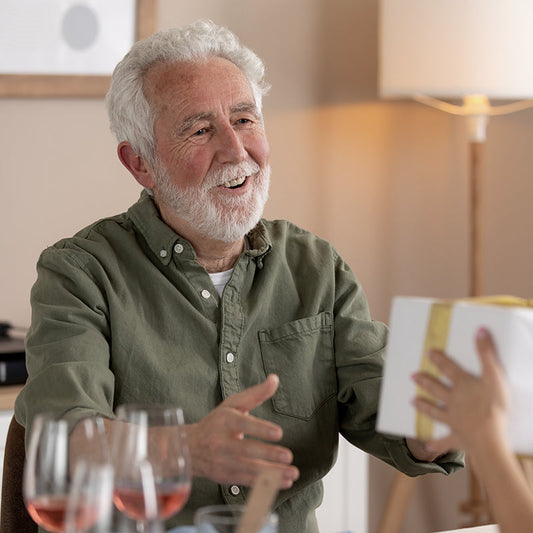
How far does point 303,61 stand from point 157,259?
137cm

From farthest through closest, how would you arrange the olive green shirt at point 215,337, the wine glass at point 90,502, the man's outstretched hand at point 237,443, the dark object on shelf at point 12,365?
the dark object on shelf at point 12,365 < the olive green shirt at point 215,337 < the man's outstretched hand at point 237,443 < the wine glass at point 90,502

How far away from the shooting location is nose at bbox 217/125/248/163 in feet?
5.61

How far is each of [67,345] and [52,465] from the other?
0.56 meters

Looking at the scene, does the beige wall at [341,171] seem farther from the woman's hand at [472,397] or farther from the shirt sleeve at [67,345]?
the woman's hand at [472,397]

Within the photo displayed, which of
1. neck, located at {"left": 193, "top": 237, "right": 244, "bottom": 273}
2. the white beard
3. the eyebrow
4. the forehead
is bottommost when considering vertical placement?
neck, located at {"left": 193, "top": 237, "right": 244, "bottom": 273}

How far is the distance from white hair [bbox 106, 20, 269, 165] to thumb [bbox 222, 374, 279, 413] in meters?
0.73

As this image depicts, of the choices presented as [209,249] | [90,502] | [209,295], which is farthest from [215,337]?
[90,502]

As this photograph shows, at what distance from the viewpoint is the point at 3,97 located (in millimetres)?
2527

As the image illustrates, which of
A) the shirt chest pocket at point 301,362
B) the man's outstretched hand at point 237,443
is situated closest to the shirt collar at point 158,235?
the shirt chest pocket at point 301,362

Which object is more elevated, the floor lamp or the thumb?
the floor lamp

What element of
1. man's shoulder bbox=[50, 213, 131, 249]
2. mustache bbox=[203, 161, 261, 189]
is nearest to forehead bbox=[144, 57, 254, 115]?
mustache bbox=[203, 161, 261, 189]

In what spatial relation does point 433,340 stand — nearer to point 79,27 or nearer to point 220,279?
point 220,279

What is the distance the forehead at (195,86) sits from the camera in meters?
Answer: 1.72

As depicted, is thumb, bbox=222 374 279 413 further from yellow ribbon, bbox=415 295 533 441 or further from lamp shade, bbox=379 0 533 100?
lamp shade, bbox=379 0 533 100
